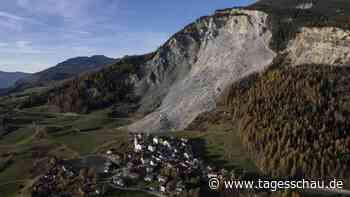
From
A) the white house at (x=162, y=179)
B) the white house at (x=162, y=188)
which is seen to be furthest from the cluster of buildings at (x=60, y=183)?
the white house at (x=162, y=179)

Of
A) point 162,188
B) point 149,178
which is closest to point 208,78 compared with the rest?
Result: point 149,178

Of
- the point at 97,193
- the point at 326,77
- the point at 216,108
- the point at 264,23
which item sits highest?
the point at 264,23

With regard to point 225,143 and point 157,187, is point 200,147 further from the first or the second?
point 157,187

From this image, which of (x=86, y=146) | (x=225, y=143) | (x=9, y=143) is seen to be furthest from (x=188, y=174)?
(x=9, y=143)

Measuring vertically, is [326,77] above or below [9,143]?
above

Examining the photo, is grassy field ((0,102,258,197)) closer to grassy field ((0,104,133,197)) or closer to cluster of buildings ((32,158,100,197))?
grassy field ((0,104,133,197))

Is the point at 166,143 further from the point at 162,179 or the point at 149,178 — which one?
the point at 162,179

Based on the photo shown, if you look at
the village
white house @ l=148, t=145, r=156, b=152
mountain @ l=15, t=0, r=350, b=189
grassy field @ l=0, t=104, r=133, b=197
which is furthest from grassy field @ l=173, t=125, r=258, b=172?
grassy field @ l=0, t=104, r=133, b=197
